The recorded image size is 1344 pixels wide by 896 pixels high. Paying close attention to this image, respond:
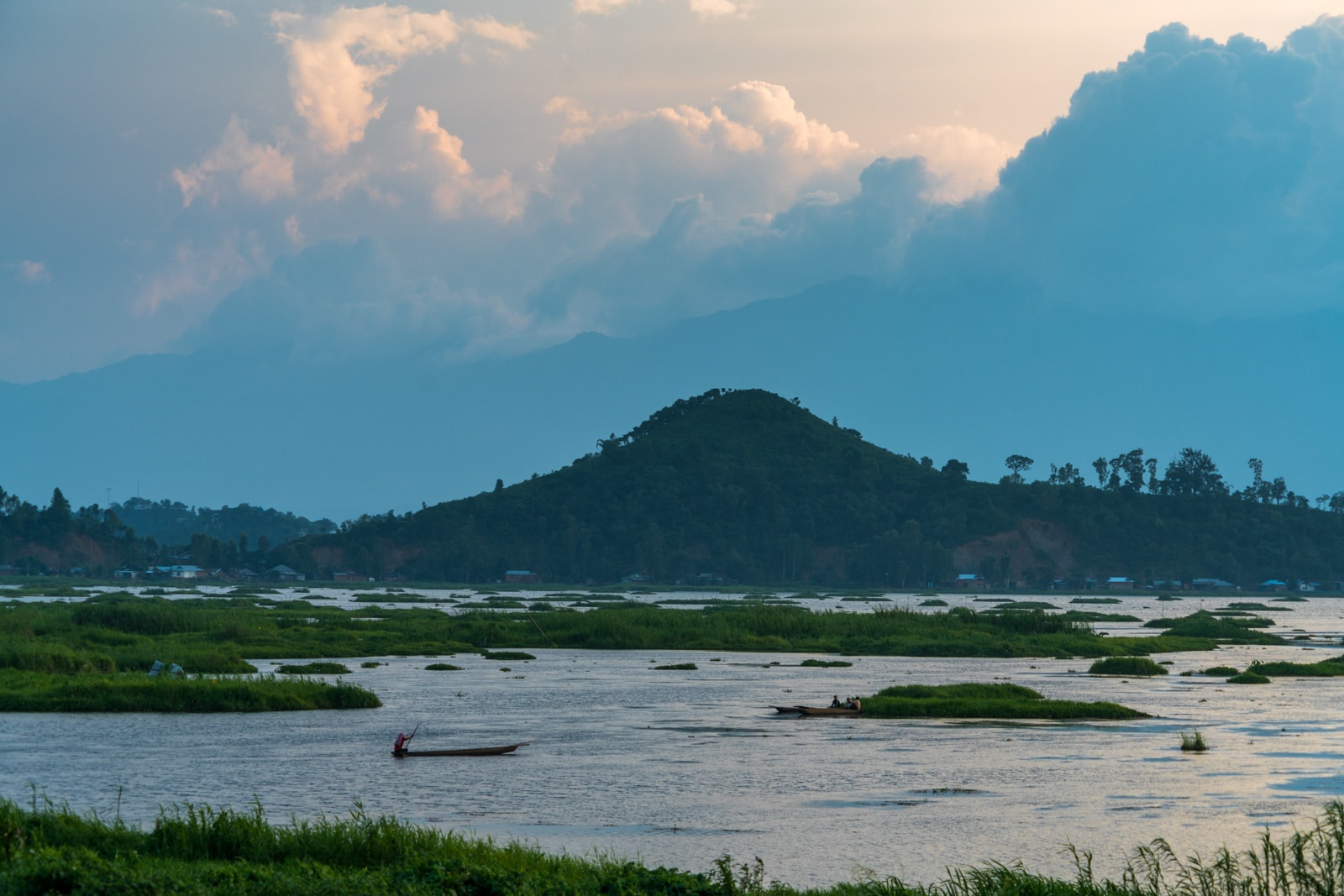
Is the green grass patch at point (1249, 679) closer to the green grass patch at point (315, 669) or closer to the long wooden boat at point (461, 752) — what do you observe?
the long wooden boat at point (461, 752)

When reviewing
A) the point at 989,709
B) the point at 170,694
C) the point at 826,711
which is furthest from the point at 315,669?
the point at 989,709

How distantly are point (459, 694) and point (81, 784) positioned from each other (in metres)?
22.8

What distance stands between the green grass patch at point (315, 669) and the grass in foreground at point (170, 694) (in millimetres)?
8490

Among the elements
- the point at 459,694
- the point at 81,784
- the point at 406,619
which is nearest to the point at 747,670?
the point at 459,694

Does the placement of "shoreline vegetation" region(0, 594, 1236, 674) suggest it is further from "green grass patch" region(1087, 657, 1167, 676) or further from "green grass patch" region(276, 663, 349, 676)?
"green grass patch" region(1087, 657, 1167, 676)

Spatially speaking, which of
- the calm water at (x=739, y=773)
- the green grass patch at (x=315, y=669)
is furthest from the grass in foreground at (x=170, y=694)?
the green grass patch at (x=315, y=669)

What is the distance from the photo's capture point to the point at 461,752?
37688 mm

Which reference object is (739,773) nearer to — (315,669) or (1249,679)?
(315,669)

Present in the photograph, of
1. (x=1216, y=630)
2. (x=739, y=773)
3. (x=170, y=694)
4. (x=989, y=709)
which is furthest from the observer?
(x=1216, y=630)

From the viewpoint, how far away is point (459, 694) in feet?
178

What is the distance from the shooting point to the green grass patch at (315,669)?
192ft

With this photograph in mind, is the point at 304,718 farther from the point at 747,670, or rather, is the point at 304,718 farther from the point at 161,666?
the point at 747,670

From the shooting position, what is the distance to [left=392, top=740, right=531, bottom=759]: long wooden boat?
36.9 metres

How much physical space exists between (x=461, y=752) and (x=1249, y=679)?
39638mm
